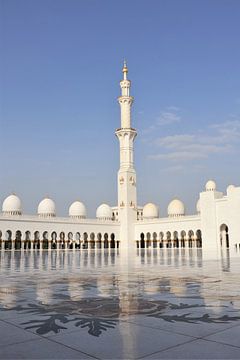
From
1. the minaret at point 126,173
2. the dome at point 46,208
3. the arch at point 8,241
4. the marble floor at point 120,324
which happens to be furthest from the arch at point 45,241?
the marble floor at point 120,324

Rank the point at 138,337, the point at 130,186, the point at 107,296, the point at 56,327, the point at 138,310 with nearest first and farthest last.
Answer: the point at 138,337
the point at 56,327
the point at 138,310
the point at 107,296
the point at 130,186

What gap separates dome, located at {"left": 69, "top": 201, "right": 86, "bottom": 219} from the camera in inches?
1766

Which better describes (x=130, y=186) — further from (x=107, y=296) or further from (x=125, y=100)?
(x=107, y=296)

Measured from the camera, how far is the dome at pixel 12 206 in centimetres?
4038

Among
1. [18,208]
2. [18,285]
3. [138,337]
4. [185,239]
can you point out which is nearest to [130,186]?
[185,239]

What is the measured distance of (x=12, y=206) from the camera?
4050 centimetres

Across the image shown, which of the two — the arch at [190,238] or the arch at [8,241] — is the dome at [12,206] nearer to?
the arch at [8,241]

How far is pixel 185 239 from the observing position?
40531 mm

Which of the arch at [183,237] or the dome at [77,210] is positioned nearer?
the arch at [183,237]

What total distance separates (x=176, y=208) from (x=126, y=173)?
734cm

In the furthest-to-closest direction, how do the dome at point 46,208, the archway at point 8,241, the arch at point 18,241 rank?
the dome at point 46,208, the arch at point 18,241, the archway at point 8,241

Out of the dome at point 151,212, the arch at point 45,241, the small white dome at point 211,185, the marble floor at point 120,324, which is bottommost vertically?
the marble floor at point 120,324

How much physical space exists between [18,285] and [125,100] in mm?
38742

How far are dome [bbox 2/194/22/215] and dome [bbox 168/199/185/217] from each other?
17052mm
